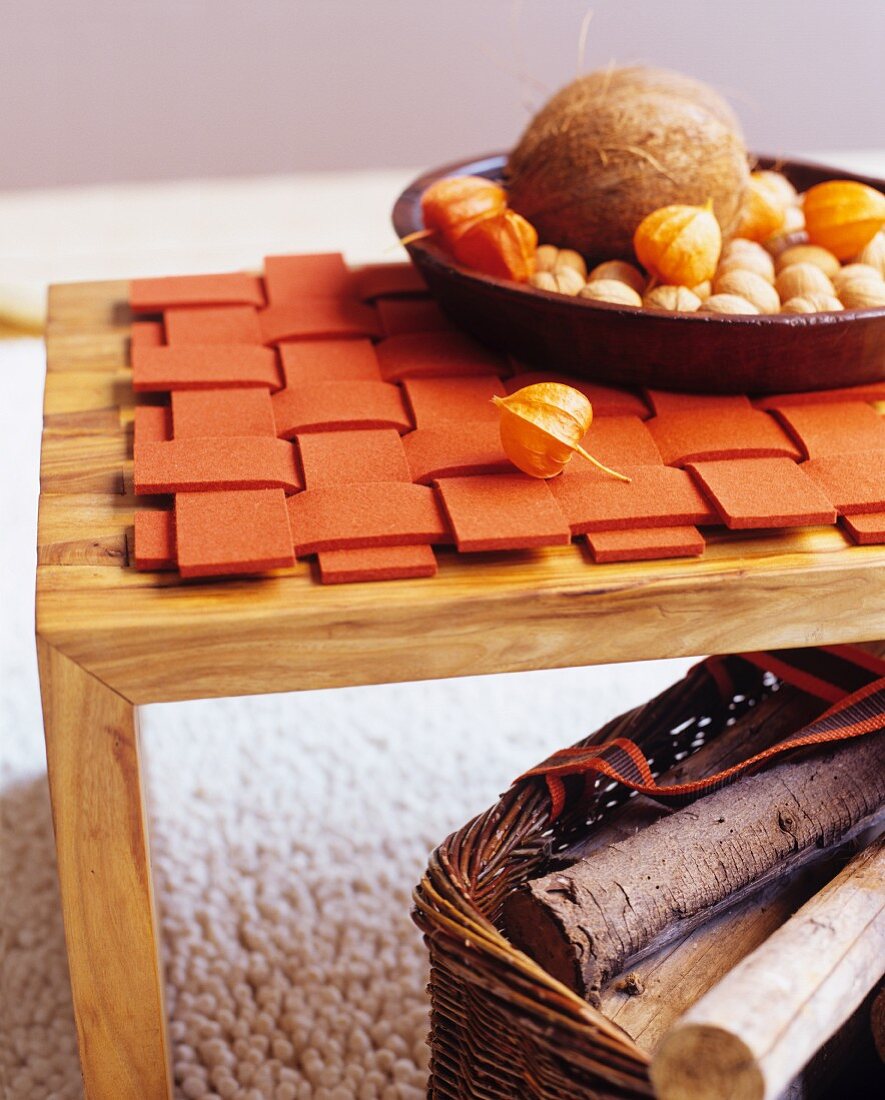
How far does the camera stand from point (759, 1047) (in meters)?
0.59

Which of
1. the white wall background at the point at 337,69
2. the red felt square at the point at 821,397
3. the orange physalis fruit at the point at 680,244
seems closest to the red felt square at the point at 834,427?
the red felt square at the point at 821,397

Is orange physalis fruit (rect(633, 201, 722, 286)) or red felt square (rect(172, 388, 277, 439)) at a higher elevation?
orange physalis fruit (rect(633, 201, 722, 286))

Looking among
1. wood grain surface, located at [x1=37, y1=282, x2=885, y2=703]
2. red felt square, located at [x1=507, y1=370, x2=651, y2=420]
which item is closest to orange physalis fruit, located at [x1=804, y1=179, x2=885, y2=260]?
red felt square, located at [x1=507, y1=370, x2=651, y2=420]

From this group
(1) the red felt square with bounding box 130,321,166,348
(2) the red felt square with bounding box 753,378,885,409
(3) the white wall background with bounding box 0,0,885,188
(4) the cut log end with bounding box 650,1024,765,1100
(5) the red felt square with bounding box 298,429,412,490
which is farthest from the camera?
(3) the white wall background with bounding box 0,0,885,188

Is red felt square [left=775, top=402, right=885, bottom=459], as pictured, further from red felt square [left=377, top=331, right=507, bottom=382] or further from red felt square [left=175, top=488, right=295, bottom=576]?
red felt square [left=175, top=488, right=295, bottom=576]

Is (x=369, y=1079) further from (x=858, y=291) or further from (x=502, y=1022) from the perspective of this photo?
(x=858, y=291)

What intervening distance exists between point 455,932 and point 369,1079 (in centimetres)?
36

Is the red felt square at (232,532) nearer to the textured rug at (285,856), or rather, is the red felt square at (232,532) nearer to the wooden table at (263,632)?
the wooden table at (263,632)

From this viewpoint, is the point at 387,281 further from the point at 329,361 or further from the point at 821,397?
the point at 821,397

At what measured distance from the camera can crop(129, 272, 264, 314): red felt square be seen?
3.68 ft

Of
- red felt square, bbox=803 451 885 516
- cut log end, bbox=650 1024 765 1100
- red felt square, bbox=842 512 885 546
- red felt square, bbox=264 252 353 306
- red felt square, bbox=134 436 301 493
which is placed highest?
red felt square, bbox=803 451 885 516

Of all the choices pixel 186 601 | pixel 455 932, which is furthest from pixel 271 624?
pixel 455 932

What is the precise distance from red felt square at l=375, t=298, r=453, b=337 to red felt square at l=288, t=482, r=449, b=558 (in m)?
0.28

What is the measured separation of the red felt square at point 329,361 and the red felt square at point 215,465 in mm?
116
